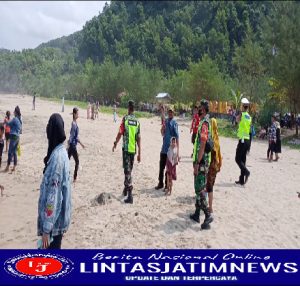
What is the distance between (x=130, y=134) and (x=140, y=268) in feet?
13.7

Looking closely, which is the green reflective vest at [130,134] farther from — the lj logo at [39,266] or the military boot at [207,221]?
the lj logo at [39,266]

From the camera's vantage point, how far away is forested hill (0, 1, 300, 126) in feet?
98.9

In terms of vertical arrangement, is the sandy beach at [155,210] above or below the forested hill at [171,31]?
below

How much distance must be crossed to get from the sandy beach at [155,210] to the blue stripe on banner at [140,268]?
1.33 metres

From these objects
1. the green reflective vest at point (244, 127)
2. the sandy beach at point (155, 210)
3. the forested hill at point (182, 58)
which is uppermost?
the forested hill at point (182, 58)

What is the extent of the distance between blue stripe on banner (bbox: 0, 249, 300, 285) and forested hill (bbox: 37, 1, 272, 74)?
94.2 m

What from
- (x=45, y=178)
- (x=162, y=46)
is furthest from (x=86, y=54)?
(x=45, y=178)

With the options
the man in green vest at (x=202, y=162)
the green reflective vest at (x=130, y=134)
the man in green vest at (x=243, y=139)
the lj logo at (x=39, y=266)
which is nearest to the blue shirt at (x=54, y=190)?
the lj logo at (x=39, y=266)

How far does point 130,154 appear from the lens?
868 cm

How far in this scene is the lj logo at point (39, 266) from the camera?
456 cm

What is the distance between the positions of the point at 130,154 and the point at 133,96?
57648mm

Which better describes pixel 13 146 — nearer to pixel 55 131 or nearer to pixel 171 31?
pixel 55 131

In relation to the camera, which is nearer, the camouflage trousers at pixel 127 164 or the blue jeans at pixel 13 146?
the camouflage trousers at pixel 127 164

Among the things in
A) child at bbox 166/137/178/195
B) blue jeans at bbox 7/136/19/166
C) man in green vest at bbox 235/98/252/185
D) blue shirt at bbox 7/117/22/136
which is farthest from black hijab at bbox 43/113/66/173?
blue jeans at bbox 7/136/19/166
